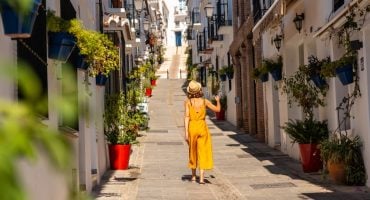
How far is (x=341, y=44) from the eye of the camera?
1114cm

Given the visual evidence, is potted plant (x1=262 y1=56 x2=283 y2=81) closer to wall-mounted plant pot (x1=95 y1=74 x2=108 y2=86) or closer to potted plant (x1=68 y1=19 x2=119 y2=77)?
wall-mounted plant pot (x1=95 y1=74 x2=108 y2=86)

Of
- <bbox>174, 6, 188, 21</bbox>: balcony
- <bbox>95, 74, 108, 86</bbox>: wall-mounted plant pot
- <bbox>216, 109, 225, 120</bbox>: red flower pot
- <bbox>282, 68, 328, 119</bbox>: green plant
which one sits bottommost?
<bbox>216, 109, 225, 120</bbox>: red flower pot

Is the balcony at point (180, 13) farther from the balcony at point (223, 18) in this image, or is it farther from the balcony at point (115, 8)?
the balcony at point (115, 8)

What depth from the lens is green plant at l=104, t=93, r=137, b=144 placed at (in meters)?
14.3

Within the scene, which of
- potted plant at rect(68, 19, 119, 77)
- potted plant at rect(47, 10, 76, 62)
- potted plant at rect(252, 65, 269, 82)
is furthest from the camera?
potted plant at rect(252, 65, 269, 82)

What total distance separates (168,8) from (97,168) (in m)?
87.1

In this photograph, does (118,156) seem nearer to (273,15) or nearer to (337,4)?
(273,15)

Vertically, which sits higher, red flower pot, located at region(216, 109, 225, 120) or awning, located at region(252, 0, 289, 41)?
awning, located at region(252, 0, 289, 41)

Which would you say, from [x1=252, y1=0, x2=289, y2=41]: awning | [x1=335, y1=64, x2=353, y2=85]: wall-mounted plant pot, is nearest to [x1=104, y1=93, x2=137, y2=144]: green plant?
[x1=252, y1=0, x2=289, y2=41]: awning

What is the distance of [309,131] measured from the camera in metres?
12.9

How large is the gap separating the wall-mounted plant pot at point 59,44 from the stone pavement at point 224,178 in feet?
12.5

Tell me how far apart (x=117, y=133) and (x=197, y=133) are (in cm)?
288

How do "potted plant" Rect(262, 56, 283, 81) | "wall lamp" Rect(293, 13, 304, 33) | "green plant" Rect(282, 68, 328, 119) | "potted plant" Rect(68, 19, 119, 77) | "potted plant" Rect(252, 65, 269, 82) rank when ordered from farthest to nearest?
"potted plant" Rect(252, 65, 269, 82), "potted plant" Rect(262, 56, 283, 81), "wall lamp" Rect(293, 13, 304, 33), "green plant" Rect(282, 68, 328, 119), "potted plant" Rect(68, 19, 119, 77)

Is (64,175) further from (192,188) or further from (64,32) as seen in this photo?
(192,188)
